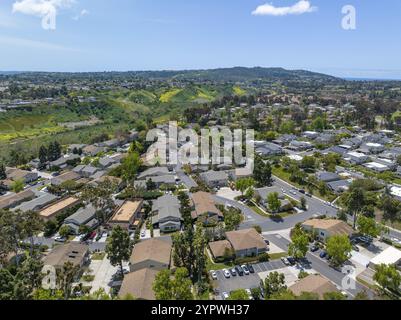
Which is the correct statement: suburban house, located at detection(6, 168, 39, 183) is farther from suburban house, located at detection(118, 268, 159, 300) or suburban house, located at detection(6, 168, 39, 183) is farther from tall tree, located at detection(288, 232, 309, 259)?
tall tree, located at detection(288, 232, 309, 259)

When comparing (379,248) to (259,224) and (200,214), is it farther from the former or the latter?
(200,214)

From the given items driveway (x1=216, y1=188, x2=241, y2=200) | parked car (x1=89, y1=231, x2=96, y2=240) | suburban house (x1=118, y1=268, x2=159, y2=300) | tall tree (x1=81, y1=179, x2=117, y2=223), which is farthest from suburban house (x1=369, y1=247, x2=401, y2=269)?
tall tree (x1=81, y1=179, x2=117, y2=223)

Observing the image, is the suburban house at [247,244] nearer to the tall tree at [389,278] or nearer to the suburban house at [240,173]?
the tall tree at [389,278]

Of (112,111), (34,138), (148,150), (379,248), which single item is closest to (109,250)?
(379,248)

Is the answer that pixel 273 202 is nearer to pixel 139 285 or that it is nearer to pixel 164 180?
pixel 164 180

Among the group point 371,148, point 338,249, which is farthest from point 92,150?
point 371,148
